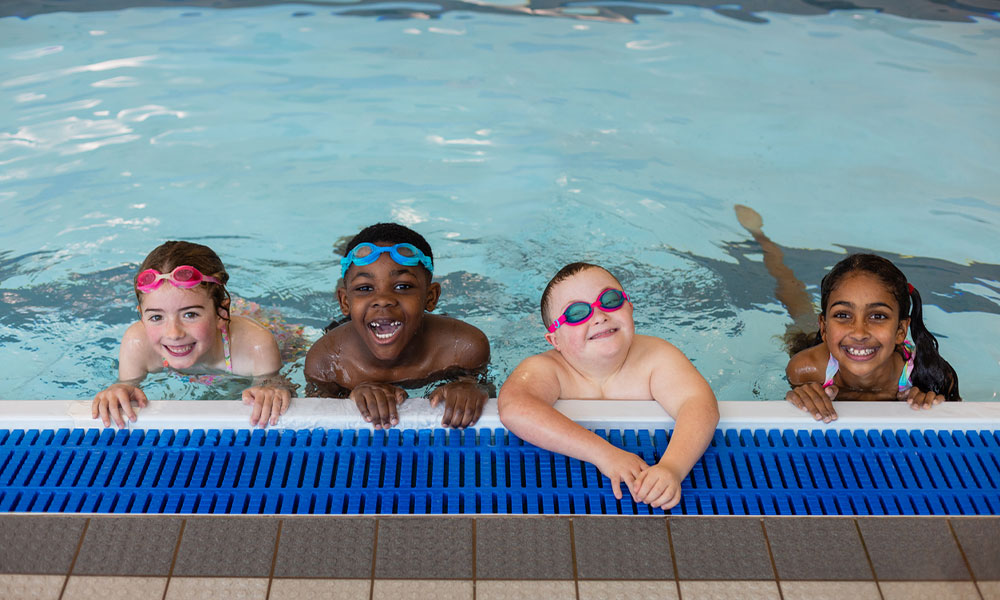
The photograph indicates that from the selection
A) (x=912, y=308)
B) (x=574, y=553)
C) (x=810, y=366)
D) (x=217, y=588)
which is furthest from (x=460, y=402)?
(x=912, y=308)

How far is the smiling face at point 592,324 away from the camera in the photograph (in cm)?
315

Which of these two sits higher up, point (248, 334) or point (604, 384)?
point (604, 384)

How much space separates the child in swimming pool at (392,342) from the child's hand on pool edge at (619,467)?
1.81 feet

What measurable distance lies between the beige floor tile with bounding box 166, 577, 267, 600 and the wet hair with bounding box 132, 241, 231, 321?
57.3 inches

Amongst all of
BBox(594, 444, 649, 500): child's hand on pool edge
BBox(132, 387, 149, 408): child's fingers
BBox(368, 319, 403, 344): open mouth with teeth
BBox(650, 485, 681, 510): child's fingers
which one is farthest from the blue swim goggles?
BBox(650, 485, 681, 510): child's fingers

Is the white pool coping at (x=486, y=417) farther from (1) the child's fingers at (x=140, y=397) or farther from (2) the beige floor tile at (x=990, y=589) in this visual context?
(2) the beige floor tile at (x=990, y=589)

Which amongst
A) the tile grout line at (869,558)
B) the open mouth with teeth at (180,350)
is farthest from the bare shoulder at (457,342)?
the tile grout line at (869,558)

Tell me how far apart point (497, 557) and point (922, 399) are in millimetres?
1833

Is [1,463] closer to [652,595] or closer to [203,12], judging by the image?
[652,595]

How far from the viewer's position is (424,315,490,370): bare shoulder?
3.84 m

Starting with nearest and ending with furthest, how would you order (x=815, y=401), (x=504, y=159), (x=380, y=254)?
(x=815, y=401) < (x=380, y=254) < (x=504, y=159)

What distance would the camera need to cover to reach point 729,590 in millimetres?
2451

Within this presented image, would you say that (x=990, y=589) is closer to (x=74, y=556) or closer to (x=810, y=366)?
(x=810, y=366)

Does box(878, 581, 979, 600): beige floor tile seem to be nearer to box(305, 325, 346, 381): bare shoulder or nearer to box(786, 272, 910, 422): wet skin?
box(786, 272, 910, 422): wet skin
